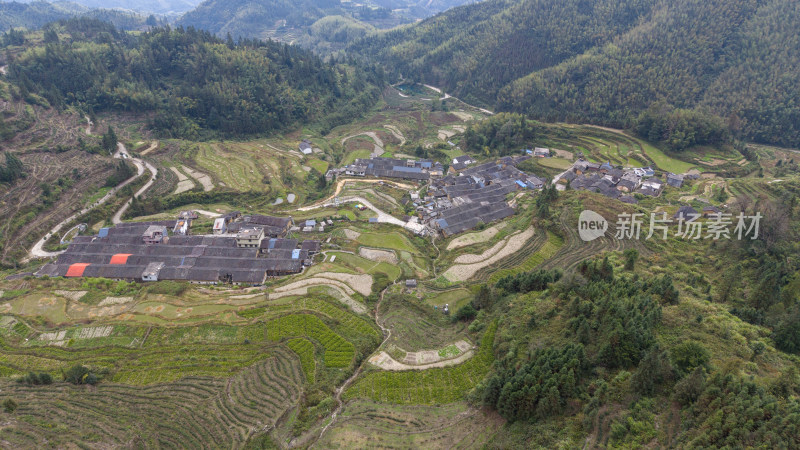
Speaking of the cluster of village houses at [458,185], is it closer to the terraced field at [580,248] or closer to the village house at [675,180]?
the terraced field at [580,248]

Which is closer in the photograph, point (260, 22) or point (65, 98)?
point (65, 98)

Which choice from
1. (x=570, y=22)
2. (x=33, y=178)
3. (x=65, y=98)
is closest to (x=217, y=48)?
(x=65, y=98)

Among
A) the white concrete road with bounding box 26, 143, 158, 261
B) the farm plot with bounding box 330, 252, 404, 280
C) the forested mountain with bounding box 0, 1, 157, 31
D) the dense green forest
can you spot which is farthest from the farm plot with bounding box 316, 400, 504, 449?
the forested mountain with bounding box 0, 1, 157, 31

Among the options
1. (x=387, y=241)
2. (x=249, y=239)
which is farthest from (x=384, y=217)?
(x=249, y=239)

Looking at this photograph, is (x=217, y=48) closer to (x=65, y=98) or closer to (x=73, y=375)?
(x=65, y=98)

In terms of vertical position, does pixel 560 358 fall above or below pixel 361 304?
above

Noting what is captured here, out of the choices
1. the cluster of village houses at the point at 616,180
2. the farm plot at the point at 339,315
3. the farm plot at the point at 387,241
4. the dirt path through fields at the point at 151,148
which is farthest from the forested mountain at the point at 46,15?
the cluster of village houses at the point at 616,180
